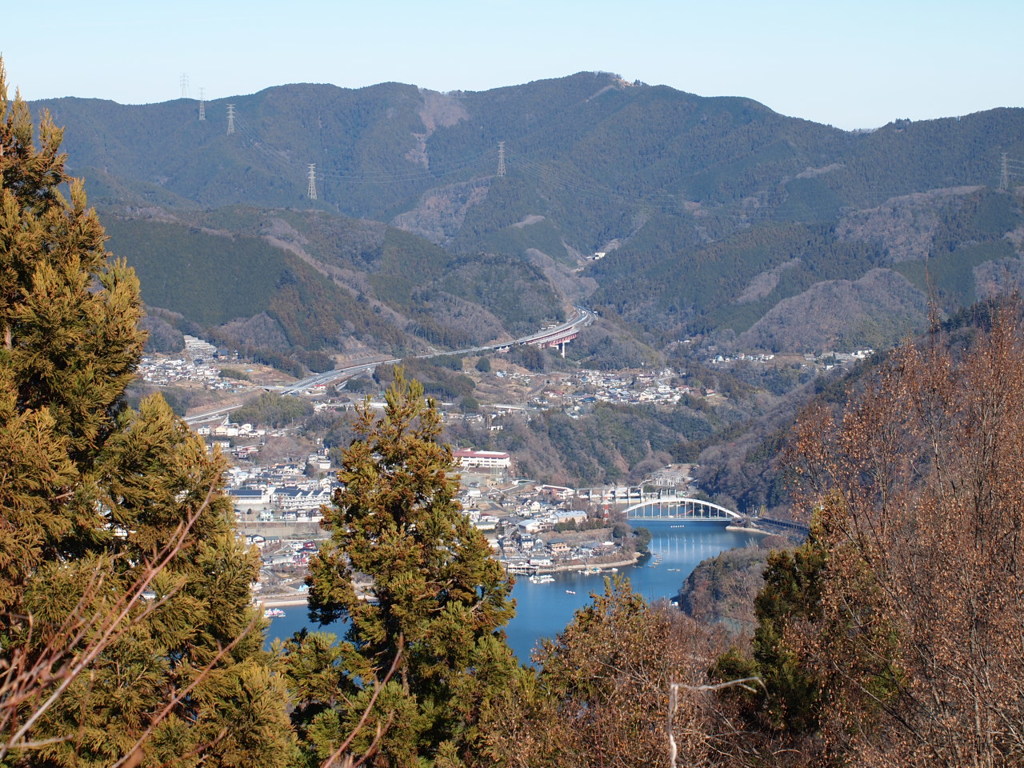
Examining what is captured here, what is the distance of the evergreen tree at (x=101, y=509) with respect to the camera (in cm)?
400

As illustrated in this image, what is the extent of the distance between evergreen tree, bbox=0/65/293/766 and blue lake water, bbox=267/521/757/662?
10016 millimetres

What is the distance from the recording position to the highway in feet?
129

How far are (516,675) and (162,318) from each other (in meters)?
47.1

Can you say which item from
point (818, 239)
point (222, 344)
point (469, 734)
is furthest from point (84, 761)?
point (818, 239)

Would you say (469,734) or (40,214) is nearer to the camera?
(40,214)

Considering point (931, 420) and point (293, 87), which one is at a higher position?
point (293, 87)

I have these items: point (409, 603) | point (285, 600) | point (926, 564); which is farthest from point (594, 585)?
point (926, 564)

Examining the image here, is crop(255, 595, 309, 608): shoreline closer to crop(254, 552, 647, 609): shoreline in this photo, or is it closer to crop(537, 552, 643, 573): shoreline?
crop(254, 552, 647, 609): shoreline

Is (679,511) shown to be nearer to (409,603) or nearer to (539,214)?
(409,603)

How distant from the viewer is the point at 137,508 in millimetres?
4562

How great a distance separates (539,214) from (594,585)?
71874 millimetres

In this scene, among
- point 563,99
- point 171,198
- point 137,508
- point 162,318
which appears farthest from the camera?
point 563,99

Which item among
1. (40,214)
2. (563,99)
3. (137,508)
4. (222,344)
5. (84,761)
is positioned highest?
(563,99)

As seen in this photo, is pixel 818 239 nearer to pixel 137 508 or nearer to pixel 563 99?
pixel 563 99
